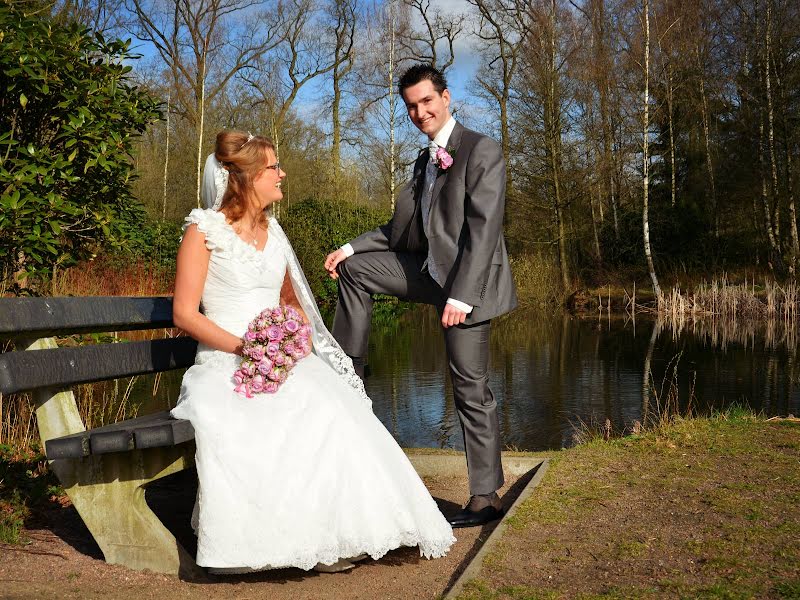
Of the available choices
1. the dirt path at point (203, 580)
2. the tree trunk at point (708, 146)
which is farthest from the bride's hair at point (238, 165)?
the tree trunk at point (708, 146)

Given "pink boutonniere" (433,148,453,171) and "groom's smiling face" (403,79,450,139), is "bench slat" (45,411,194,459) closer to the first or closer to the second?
"pink boutonniere" (433,148,453,171)

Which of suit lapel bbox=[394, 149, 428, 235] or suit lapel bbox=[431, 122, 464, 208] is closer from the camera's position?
suit lapel bbox=[431, 122, 464, 208]

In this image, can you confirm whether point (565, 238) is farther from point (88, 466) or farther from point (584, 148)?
point (88, 466)

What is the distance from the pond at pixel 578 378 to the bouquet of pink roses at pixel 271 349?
163 inches

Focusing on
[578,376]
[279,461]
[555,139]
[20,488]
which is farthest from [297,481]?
[555,139]

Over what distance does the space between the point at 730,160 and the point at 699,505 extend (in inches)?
1076

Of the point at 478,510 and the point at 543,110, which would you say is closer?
the point at 478,510

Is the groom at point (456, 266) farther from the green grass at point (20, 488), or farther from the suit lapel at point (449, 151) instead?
the green grass at point (20, 488)

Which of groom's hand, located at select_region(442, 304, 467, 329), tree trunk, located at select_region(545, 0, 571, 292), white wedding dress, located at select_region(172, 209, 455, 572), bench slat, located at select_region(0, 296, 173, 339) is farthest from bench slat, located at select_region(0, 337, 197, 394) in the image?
tree trunk, located at select_region(545, 0, 571, 292)

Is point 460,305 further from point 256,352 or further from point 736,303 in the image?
point 736,303

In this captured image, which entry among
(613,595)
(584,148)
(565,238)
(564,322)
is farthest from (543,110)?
(613,595)

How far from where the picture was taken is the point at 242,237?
3990mm

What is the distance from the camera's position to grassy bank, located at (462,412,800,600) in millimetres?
2975

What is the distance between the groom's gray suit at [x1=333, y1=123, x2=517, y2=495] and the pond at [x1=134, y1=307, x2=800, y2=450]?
312cm
